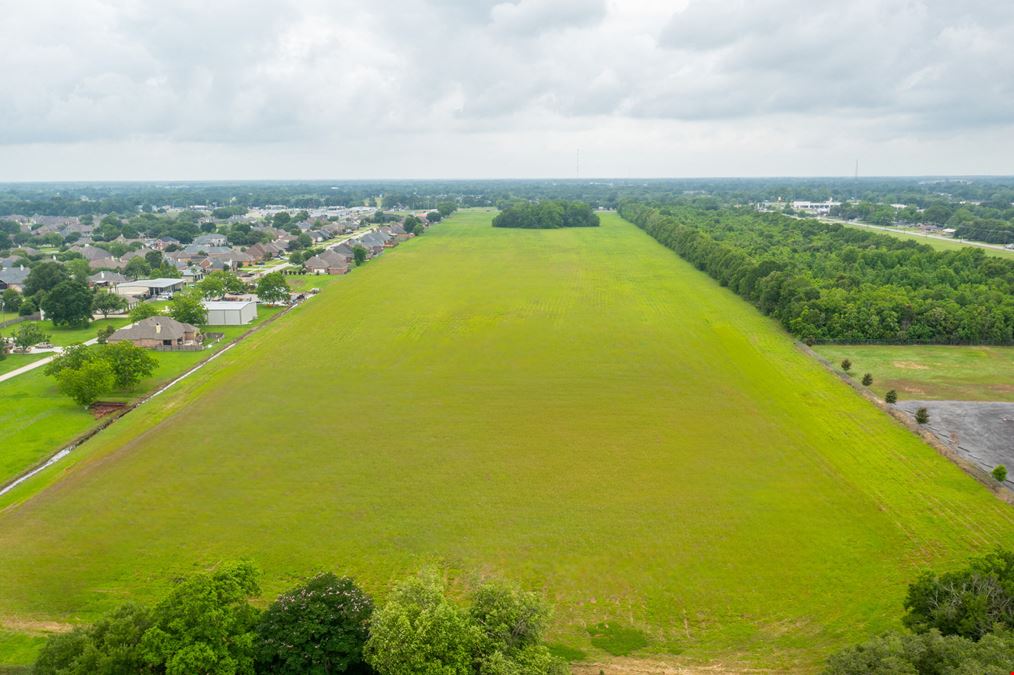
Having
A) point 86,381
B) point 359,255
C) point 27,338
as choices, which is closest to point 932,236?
point 359,255

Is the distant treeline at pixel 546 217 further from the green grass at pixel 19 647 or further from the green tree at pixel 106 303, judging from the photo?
the green grass at pixel 19 647

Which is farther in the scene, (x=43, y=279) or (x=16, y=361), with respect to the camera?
(x=43, y=279)

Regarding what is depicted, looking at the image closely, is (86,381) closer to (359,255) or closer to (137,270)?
(137,270)

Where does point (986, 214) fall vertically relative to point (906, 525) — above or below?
above

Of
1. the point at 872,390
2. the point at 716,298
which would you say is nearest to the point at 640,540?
the point at 872,390

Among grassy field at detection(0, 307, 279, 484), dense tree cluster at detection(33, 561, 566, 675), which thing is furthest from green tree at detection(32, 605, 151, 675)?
grassy field at detection(0, 307, 279, 484)

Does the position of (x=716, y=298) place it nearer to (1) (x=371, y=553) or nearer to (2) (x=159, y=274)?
(1) (x=371, y=553)

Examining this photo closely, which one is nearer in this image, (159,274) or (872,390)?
(872,390)
